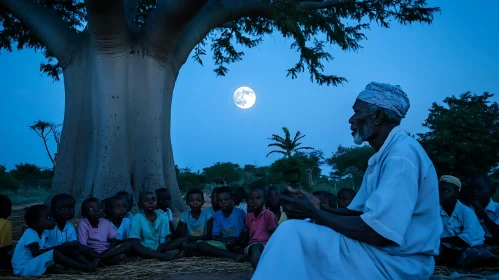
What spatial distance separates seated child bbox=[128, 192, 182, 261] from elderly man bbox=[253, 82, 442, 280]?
9.97ft

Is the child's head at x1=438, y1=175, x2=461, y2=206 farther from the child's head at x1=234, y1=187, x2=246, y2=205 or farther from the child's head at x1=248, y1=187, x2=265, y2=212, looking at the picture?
the child's head at x1=234, y1=187, x2=246, y2=205

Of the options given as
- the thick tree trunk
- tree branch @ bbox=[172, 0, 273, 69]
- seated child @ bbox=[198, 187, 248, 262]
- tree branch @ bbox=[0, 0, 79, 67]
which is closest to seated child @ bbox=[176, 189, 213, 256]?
seated child @ bbox=[198, 187, 248, 262]

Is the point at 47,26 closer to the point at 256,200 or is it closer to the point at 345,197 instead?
the point at 256,200

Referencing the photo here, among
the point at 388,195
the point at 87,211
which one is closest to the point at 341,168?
the point at 87,211

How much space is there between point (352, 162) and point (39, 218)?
92.7 ft

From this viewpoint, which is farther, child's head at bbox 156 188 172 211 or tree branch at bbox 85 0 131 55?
tree branch at bbox 85 0 131 55

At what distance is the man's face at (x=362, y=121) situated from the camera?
90.8 inches

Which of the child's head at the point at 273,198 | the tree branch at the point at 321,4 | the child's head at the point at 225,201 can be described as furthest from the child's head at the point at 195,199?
the tree branch at the point at 321,4

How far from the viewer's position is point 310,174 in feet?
125

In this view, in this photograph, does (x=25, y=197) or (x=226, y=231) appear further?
(x=25, y=197)

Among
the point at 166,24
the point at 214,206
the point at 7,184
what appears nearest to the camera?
the point at 214,206

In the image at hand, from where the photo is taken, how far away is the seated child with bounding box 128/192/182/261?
469 centimetres

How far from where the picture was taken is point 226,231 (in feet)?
16.5

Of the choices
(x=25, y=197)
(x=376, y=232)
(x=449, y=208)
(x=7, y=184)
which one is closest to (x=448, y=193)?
(x=449, y=208)
